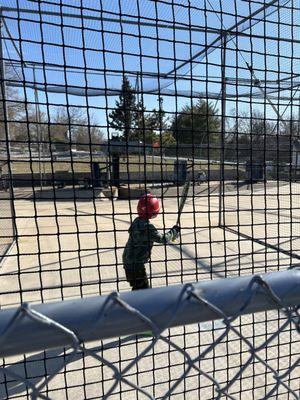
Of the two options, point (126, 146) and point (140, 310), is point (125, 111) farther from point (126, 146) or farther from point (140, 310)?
point (140, 310)

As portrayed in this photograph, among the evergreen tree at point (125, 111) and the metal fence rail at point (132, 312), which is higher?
the evergreen tree at point (125, 111)

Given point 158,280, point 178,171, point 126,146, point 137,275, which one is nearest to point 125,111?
point 126,146

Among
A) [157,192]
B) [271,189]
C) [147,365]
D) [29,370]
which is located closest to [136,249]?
[147,365]

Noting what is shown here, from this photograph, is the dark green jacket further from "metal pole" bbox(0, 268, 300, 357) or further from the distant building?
"metal pole" bbox(0, 268, 300, 357)

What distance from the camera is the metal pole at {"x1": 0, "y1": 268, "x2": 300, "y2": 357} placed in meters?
0.61

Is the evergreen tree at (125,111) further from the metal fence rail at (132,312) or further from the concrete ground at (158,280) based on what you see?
the metal fence rail at (132,312)

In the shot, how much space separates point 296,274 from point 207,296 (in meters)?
0.23

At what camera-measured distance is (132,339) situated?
2.79 m

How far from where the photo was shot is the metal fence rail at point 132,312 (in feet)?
2.00

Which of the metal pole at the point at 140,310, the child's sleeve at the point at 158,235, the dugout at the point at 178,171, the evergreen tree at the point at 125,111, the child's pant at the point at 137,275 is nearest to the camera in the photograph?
the metal pole at the point at 140,310

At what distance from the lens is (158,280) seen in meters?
3.82

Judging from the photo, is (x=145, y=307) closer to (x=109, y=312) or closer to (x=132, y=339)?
Answer: (x=109, y=312)

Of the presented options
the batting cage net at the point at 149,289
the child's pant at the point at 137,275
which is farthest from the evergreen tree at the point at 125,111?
the child's pant at the point at 137,275

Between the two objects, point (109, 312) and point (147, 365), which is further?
point (147, 365)
